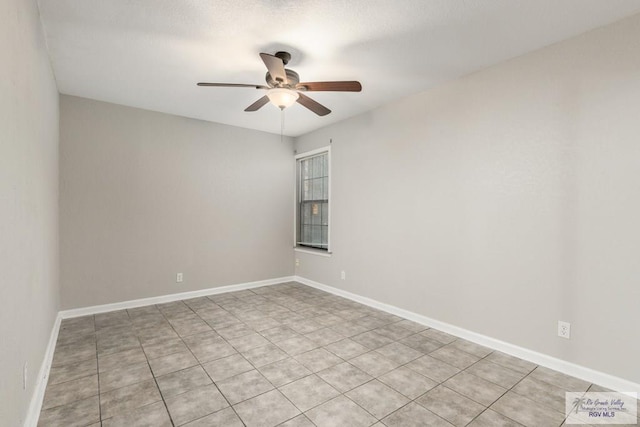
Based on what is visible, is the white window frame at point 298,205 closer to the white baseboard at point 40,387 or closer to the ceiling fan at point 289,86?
the ceiling fan at point 289,86

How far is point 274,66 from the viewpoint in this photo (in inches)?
91.3

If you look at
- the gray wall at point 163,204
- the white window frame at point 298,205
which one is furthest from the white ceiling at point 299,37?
the white window frame at point 298,205

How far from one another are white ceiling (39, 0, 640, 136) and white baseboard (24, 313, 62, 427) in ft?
8.37

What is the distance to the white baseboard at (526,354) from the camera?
2.20m

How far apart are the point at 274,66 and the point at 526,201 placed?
240 cm

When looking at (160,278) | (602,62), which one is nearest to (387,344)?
(602,62)

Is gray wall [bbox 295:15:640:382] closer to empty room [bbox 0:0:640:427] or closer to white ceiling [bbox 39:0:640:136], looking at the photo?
empty room [bbox 0:0:640:427]

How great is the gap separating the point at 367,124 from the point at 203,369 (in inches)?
135

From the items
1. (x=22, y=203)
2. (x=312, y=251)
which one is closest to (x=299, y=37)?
(x=22, y=203)

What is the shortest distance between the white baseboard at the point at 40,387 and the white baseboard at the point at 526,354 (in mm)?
3296

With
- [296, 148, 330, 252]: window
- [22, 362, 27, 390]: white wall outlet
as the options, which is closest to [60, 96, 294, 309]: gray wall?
[296, 148, 330, 252]: window

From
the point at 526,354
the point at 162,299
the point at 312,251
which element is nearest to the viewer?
the point at 526,354

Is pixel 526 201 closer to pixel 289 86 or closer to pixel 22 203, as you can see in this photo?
pixel 289 86

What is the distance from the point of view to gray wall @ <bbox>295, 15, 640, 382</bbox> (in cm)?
221
